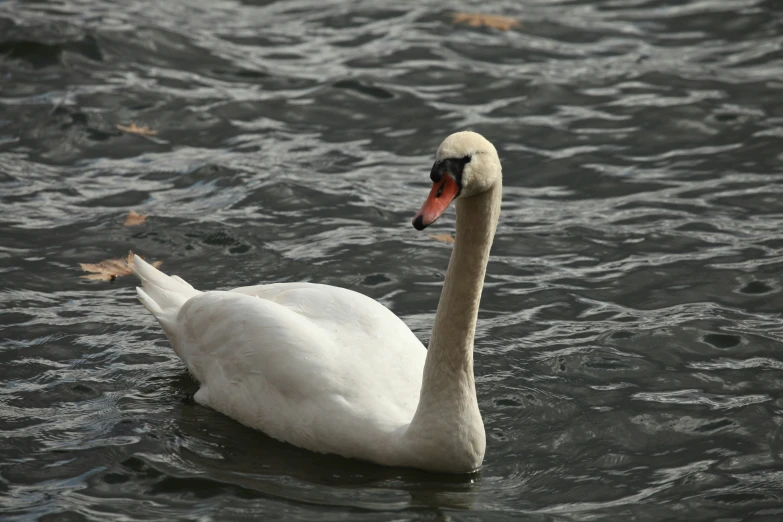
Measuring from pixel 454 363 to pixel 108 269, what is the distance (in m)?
3.84

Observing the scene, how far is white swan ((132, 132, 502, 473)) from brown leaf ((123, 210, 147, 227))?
262 centimetres

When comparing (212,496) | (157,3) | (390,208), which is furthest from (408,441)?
(157,3)

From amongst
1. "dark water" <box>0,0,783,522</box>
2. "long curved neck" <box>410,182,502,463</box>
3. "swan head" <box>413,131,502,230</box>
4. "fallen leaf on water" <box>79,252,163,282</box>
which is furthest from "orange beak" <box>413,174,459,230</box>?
"fallen leaf on water" <box>79,252,163,282</box>

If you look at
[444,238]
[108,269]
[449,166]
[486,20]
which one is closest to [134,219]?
[108,269]

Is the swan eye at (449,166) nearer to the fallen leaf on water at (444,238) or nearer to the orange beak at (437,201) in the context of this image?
the orange beak at (437,201)

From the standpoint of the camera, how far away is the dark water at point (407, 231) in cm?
607

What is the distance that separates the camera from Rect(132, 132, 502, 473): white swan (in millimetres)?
5609

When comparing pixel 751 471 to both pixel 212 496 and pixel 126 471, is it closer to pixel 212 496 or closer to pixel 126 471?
pixel 212 496

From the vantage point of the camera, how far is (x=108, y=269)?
880cm

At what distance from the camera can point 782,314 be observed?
8047 mm

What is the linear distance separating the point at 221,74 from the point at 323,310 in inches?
280

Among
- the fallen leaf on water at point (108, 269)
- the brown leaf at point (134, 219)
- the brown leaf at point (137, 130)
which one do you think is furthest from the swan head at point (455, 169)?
the brown leaf at point (137, 130)

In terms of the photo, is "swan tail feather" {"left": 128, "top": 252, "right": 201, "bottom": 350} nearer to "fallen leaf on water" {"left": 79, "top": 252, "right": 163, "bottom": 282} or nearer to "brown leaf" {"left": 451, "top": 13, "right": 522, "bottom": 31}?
"fallen leaf on water" {"left": 79, "top": 252, "right": 163, "bottom": 282}

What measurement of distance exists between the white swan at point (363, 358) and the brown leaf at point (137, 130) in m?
4.77
